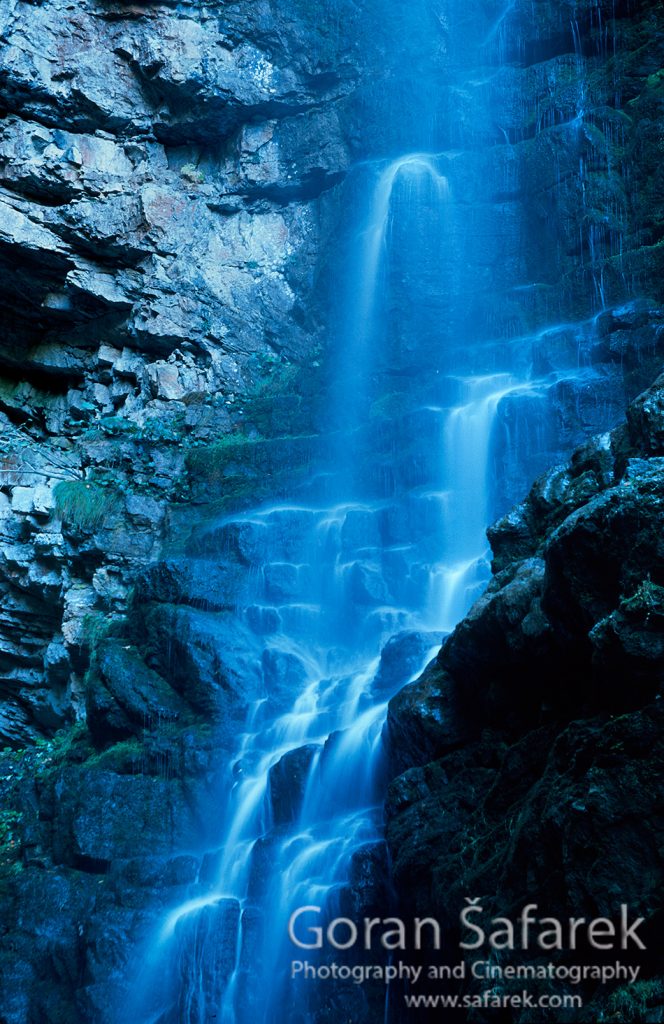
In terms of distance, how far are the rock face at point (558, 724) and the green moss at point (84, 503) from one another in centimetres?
726

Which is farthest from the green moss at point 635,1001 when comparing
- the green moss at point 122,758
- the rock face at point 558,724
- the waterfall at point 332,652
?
the green moss at point 122,758

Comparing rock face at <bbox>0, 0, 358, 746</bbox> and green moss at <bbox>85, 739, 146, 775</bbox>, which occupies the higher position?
rock face at <bbox>0, 0, 358, 746</bbox>

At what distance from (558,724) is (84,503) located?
377 inches

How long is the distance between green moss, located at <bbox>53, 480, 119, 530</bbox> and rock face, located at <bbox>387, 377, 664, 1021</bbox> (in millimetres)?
7255

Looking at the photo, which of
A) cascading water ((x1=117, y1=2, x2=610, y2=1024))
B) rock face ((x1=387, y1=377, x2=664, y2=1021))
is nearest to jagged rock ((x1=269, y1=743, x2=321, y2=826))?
cascading water ((x1=117, y1=2, x2=610, y2=1024))

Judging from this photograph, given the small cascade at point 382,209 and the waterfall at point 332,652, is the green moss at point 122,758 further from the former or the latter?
the small cascade at point 382,209

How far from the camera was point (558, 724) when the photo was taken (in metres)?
5.07

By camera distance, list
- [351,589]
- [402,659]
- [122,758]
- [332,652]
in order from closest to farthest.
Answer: [402,659] < [122,758] < [332,652] < [351,589]

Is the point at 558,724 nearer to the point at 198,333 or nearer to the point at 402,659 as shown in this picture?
the point at 402,659

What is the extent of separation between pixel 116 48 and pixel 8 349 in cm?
660

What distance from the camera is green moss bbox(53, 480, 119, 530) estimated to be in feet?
40.7

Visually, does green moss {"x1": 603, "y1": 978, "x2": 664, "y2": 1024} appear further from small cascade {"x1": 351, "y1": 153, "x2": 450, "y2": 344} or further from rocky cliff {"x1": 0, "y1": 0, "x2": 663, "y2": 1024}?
small cascade {"x1": 351, "y1": 153, "x2": 450, "y2": 344}

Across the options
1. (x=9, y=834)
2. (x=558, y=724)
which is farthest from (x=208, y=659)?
(x=558, y=724)

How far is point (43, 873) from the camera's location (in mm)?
8562
